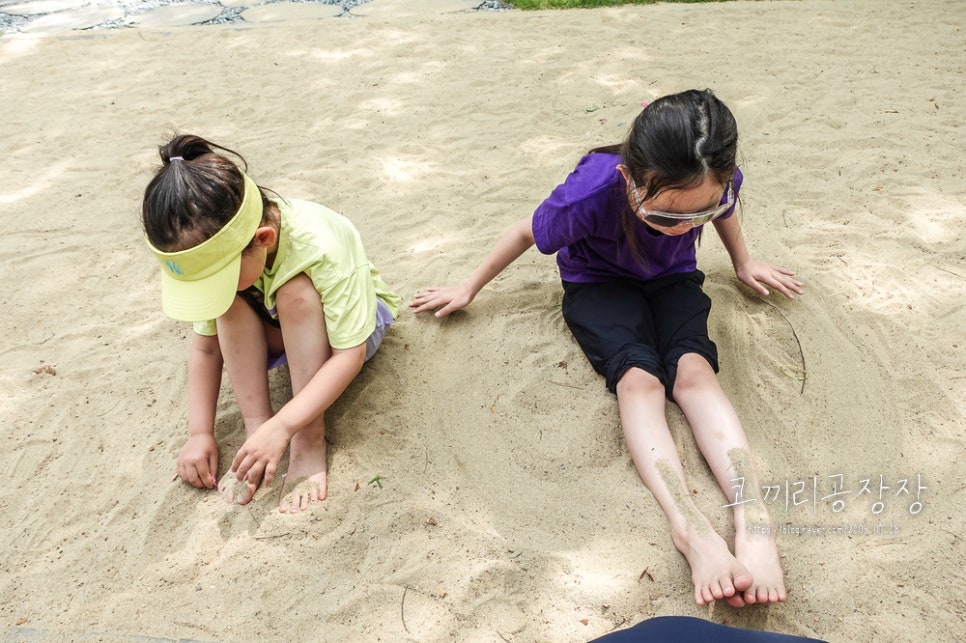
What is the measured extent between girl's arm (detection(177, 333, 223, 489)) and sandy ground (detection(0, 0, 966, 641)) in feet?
0.30

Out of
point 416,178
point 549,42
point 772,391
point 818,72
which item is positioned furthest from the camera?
point 549,42

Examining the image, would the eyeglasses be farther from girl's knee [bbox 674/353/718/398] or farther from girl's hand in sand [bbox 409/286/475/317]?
girl's hand in sand [bbox 409/286/475/317]

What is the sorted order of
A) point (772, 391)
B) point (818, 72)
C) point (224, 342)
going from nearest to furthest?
point (224, 342) → point (772, 391) → point (818, 72)

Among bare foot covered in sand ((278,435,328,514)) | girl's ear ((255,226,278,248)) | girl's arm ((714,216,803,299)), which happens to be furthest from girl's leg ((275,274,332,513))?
girl's arm ((714,216,803,299))

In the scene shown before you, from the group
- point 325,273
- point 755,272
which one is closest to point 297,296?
point 325,273

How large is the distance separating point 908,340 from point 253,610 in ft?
6.64

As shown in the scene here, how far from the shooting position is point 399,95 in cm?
399

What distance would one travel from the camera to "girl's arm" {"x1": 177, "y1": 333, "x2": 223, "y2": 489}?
1955 millimetres

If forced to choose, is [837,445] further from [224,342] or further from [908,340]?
[224,342]

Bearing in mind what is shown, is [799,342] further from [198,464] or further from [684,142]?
[198,464]

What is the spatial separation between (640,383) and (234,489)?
1155mm

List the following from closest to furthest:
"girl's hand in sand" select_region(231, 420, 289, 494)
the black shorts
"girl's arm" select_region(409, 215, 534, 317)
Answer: "girl's hand in sand" select_region(231, 420, 289, 494), the black shorts, "girl's arm" select_region(409, 215, 534, 317)

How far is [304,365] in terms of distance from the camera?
187 centimetres

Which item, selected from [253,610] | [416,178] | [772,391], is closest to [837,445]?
[772,391]
